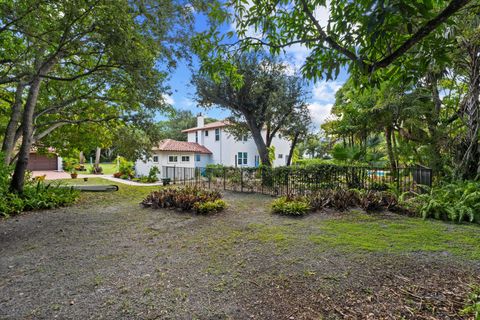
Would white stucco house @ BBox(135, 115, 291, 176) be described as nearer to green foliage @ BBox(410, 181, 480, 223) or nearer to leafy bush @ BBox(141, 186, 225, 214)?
leafy bush @ BBox(141, 186, 225, 214)

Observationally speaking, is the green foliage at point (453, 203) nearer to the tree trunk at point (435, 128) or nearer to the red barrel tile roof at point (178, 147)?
the tree trunk at point (435, 128)

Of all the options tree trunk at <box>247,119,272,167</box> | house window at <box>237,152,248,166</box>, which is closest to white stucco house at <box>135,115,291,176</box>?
house window at <box>237,152,248,166</box>

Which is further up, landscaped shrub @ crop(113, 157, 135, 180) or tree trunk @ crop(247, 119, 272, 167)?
tree trunk @ crop(247, 119, 272, 167)

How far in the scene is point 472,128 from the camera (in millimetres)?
7141

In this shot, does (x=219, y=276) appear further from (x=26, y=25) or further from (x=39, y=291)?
(x=26, y=25)

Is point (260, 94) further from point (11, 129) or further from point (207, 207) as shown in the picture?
point (11, 129)

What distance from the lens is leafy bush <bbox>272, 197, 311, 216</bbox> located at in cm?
650

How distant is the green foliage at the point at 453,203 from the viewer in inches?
219

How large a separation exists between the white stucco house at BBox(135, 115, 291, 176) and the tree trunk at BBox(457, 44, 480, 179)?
13396mm

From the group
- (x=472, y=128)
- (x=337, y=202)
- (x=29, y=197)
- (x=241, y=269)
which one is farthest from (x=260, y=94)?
(x=241, y=269)

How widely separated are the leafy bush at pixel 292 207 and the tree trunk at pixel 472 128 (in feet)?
17.0

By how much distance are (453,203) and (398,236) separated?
9.15 ft

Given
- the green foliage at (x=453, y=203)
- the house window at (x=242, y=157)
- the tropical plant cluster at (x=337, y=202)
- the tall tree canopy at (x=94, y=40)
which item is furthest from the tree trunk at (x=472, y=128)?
the house window at (x=242, y=157)

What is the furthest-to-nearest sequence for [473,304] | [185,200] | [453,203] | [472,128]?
1. [185,200]
2. [472,128]
3. [453,203]
4. [473,304]
